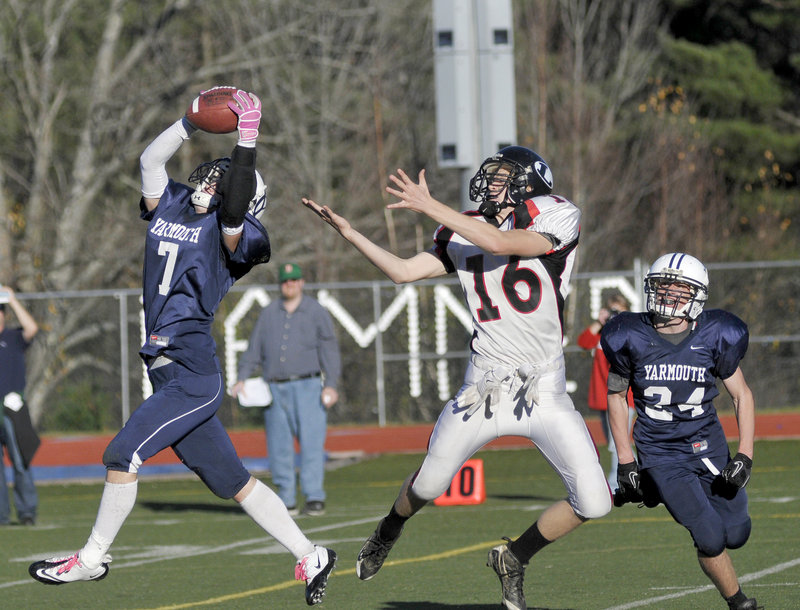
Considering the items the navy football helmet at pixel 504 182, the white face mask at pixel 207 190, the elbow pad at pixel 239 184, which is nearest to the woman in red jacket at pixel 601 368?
the navy football helmet at pixel 504 182

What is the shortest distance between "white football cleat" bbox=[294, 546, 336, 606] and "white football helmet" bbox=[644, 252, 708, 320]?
185 cm

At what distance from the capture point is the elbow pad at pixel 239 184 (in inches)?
253

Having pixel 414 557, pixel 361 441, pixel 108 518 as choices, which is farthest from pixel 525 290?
pixel 361 441

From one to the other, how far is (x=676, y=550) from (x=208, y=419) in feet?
12.0

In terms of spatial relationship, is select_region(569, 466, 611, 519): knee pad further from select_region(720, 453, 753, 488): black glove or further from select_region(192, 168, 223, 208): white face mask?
select_region(192, 168, 223, 208): white face mask

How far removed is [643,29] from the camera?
30.8m

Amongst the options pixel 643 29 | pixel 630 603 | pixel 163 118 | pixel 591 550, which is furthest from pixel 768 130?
pixel 630 603

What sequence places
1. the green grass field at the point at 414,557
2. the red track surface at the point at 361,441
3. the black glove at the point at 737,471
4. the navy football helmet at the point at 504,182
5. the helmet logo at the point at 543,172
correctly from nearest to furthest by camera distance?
the black glove at the point at 737,471 < the navy football helmet at the point at 504,182 < the helmet logo at the point at 543,172 < the green grass field at the point at 414,557 < the red track surface at the point at 361,441

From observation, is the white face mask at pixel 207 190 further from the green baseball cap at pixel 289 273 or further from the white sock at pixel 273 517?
the green baseball cap at pixel 289 273

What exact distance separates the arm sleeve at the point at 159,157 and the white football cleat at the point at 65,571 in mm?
1695

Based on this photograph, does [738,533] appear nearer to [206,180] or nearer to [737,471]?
[737,471]

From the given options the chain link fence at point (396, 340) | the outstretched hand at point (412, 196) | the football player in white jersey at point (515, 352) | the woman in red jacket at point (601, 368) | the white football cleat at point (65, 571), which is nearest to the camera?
the outstretched hand at point (412, 196)

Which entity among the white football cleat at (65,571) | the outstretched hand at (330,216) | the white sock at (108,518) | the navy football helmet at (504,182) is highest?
the navy football helmet at (504,182)

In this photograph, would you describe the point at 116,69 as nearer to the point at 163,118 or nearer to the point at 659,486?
the point at 163,118
